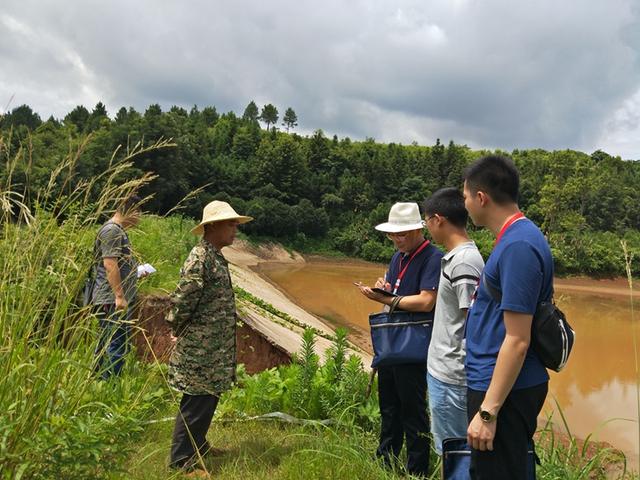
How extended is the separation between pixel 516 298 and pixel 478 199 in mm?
411

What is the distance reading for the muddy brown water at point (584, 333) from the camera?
8.42 metres

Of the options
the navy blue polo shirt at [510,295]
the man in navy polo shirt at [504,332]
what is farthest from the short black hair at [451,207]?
the navy blue polo shirt at [510,295]

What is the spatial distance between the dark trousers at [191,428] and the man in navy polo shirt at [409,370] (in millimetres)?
962

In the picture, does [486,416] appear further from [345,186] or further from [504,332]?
[345,186]

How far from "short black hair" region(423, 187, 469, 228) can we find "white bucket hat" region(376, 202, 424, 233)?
0.78ft

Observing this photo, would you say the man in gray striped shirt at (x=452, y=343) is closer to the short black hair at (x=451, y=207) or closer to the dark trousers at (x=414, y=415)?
the short black hair at (x=451, y=207)

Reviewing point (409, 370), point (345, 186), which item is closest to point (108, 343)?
point (409, 370)

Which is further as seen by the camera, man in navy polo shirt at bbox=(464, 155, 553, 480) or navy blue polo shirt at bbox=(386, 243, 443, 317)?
navy blue polo shirt at bbox=(386, 243, 443, 317)

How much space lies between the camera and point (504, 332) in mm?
1602

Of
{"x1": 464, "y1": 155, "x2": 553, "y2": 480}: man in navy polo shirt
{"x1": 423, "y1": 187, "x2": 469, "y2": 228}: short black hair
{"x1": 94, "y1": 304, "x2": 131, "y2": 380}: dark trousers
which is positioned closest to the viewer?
{"x1": 464, "y1": 155, "x2": 553, "y2": 480}: man in navy polo shirt

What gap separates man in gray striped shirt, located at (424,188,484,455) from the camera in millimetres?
2115

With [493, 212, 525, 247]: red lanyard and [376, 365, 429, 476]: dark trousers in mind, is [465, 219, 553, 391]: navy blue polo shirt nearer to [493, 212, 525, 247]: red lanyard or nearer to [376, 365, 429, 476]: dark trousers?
[493, 212, 525, 247]: red lanyard

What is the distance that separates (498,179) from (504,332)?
53 centimetres

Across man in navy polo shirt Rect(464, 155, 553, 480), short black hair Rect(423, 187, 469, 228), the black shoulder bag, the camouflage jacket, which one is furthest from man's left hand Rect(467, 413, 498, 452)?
the camouflage jacket
